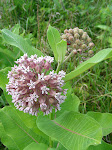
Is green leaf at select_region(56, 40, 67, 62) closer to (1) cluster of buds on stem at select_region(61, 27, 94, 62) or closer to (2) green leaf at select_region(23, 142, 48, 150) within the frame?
(1) cluster of buds on stem at select_region(61, 27, 94, 62)

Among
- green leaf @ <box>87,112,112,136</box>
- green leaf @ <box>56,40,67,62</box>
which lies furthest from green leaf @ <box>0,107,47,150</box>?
green leaf @ <box>56,40,67,62</box>

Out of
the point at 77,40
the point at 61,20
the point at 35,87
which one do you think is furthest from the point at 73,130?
the point at 61,20

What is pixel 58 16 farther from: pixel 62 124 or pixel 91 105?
pixel 62 124

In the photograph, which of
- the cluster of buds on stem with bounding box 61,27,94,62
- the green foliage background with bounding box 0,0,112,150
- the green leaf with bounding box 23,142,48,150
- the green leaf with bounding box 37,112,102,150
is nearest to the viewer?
the green leaf with bounding box 37,112,102,150

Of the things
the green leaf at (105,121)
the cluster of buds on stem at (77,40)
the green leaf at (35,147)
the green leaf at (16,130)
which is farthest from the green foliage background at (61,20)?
the green leaf at (35,147)

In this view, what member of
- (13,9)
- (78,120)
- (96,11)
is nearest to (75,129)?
(78,120)

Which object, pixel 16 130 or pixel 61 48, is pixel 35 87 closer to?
pixel 61 48

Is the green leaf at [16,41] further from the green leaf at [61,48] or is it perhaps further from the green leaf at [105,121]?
the green leaf at [105,121]

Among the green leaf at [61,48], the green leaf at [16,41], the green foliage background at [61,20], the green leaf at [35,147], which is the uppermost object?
the green foliage background at [61,20]

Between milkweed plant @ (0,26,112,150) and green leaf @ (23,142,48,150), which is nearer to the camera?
milkweed plant @ (0,26,112,150)
